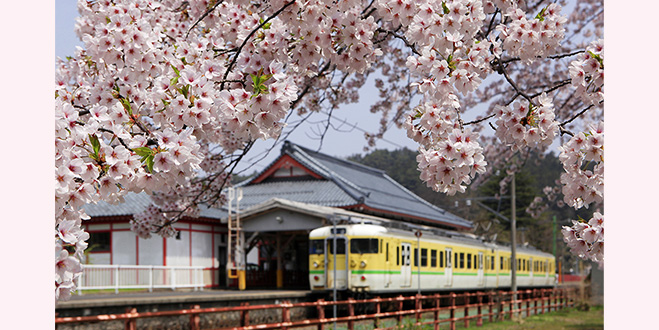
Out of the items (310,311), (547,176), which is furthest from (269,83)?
(547,176)

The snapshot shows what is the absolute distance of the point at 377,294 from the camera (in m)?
15.7

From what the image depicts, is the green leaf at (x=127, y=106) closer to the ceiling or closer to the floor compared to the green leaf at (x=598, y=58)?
closer to the floor

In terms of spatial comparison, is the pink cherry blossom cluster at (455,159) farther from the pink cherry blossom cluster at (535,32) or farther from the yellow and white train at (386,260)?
the yellow and white train at (386,260)

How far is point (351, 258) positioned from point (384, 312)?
1.41 metres

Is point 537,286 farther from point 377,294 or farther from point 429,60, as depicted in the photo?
point 429,60

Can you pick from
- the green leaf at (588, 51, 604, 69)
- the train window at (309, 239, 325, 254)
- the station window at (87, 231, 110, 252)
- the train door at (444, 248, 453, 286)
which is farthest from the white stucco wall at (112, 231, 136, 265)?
the green leaf at (588, 51, 604, 69)

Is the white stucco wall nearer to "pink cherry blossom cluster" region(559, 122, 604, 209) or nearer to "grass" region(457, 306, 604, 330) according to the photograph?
"grass" region(457, 306, 604, 330)

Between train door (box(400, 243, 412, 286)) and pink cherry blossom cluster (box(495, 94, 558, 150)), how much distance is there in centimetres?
1262

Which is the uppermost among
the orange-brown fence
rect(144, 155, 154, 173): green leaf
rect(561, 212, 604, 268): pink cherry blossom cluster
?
rect(144, 155, 154, 173): green leaf

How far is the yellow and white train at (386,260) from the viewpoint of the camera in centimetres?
1534

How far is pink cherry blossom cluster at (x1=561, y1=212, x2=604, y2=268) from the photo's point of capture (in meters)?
3.57

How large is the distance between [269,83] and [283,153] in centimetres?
2169

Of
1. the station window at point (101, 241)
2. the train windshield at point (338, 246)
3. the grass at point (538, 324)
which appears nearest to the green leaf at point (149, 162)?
the grass at point (538, 324)

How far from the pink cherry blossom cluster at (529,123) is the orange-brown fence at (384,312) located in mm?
4451
